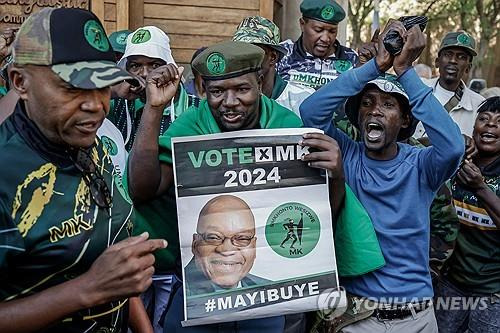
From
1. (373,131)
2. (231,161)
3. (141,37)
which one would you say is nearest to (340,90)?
(373,131)

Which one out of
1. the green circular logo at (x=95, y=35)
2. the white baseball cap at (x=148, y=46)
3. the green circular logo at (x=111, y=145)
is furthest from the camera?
the white baseball cap at (x=148, y=46)

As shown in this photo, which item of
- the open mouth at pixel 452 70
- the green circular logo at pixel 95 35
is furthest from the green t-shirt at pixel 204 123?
the open mouth at pixel 452 70

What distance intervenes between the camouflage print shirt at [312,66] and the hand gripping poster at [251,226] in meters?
1.91

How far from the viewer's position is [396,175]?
315 cm

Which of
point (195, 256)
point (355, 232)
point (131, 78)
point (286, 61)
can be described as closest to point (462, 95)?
point (286, 61)

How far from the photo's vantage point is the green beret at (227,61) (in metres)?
2.68

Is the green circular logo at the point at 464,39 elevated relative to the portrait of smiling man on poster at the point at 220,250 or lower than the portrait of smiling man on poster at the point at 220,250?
elevated

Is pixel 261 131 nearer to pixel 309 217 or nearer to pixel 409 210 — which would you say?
pixel 309 217

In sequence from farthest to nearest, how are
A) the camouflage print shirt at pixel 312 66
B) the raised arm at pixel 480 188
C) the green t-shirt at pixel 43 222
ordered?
the camouflage print shirt at pixel 312 66, the raised arm at pixel 480 188, the green t-shirt at pixel 43 222

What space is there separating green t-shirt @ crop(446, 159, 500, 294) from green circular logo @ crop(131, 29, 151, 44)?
6.90ft

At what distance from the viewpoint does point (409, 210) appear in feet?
10.1

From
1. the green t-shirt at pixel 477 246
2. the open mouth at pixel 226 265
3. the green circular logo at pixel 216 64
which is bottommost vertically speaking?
the green t-shirt at pixel 477 246

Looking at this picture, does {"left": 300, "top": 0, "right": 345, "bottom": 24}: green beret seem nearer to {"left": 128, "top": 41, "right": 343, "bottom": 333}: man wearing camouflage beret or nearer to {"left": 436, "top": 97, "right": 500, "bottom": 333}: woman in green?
{"left": 436, "top": 97, "right": 500, "bottom": 333}: woman in green

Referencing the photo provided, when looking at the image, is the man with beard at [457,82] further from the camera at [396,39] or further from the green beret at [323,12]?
the camera at [396,39]
